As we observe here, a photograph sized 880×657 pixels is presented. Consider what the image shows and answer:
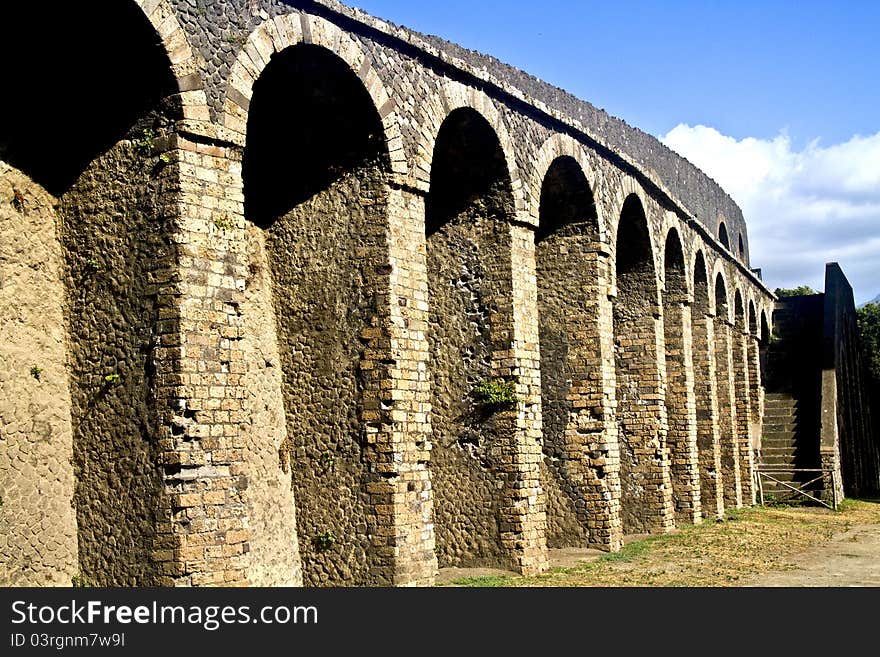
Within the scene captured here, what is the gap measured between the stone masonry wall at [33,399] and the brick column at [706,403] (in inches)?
555

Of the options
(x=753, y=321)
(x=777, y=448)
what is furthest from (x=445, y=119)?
(x=753, y=321)

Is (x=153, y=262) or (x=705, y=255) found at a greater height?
(x=705, y=255)

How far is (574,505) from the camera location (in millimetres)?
13453

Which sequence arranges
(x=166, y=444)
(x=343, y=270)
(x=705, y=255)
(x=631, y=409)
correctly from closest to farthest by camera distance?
(x=166, y=444)
(x=343, y=270)
(x=631, y=409)
(x=705, y=255)

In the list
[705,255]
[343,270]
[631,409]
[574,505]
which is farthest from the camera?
[705,255]

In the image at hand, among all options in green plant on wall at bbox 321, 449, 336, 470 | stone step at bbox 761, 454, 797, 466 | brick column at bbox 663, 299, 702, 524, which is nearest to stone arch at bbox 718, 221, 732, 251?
stone step at bbox 761, 454, 797, 466

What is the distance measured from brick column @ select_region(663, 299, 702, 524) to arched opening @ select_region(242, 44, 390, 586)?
944 centimetres

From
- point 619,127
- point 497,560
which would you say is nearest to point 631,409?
point 619,127

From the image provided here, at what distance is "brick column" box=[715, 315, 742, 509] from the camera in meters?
21.6

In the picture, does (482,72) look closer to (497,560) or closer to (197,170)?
(197,170)

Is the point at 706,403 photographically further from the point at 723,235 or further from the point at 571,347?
the point at 723,235

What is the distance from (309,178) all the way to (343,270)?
1027 mm

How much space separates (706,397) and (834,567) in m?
8.31

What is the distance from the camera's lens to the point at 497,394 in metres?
11.3
